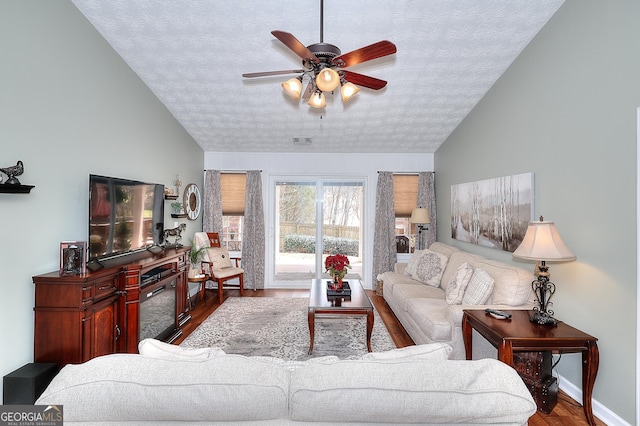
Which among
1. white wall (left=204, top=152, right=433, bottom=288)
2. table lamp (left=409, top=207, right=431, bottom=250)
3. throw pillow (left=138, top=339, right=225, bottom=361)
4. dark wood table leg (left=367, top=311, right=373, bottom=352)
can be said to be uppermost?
white wall (left=204, top=152, right=433, bottom=288)

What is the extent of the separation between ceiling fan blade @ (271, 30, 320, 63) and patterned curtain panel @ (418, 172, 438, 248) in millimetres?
4221

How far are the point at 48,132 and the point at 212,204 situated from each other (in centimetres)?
337

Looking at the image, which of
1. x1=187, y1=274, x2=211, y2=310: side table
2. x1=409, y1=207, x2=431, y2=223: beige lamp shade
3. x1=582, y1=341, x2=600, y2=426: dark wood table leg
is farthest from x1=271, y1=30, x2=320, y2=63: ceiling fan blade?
x1=409, y1=207, x2=431, y2=223: beige lamp shade

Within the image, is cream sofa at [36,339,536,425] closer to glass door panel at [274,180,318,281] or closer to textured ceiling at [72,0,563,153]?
textured ceiling at [72,0,563,153]

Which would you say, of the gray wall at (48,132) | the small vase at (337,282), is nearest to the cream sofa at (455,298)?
the small vase at (337,282)

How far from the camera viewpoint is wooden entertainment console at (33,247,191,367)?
2.46m

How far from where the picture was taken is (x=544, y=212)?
306cm

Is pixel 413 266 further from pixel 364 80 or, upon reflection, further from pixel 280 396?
pixel 280 396

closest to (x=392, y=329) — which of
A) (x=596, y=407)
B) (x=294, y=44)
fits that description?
(x=596, y=407)

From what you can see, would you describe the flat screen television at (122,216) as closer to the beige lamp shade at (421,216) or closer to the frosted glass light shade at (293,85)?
the frosted glass light shade at (293,85)

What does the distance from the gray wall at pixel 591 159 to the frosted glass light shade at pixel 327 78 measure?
6.74ft

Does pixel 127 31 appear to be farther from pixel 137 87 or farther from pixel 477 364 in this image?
pixel 477 364

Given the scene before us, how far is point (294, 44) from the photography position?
2.10 metres
